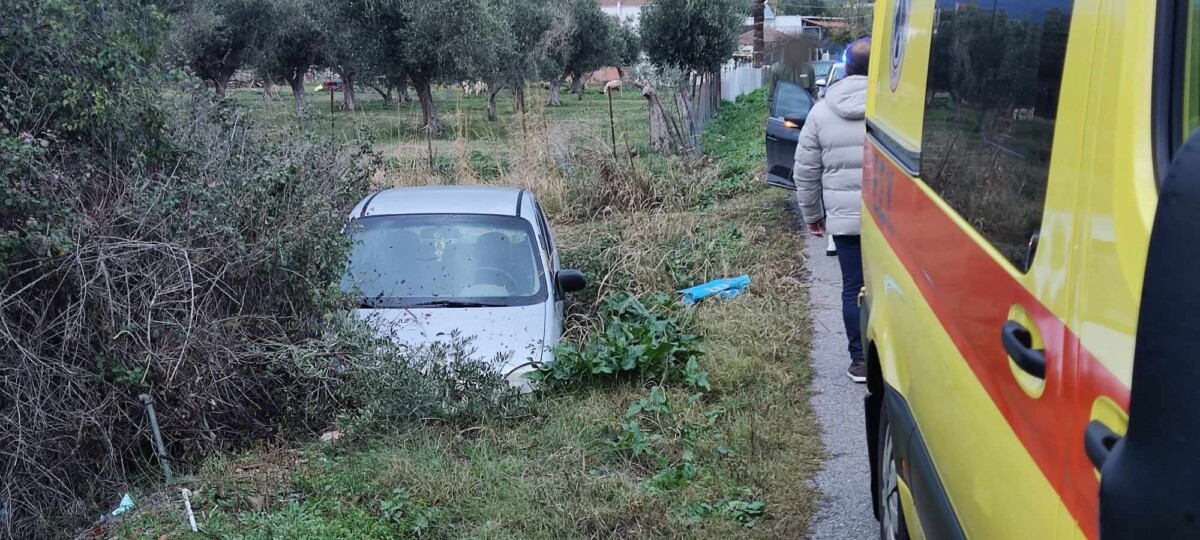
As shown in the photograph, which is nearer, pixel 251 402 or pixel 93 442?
pixel 93 442

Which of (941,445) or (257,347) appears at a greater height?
(941,445)

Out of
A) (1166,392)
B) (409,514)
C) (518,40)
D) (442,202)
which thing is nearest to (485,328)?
(442,202)

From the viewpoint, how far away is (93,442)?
4582mm

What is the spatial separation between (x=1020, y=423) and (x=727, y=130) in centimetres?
2166

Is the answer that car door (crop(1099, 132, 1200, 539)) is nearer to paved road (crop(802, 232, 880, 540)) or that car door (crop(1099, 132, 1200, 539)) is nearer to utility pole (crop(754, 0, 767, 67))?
paved road (crop(802, 232, 880, 540))

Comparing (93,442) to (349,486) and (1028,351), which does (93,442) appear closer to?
(349,486)

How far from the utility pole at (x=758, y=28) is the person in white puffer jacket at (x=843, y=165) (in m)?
25.7

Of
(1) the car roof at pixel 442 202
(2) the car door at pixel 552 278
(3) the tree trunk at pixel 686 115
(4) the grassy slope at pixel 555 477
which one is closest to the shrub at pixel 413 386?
(4) the grassy slope at pixel 555 477

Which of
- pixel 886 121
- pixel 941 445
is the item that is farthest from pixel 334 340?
pixel 941 445

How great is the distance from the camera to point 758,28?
3225cm

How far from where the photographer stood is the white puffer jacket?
18.6ft

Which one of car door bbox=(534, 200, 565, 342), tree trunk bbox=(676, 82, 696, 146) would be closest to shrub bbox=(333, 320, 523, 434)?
car door bbox=(534, 200, 565, 342)

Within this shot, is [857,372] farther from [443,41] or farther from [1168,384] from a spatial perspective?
[443,41]

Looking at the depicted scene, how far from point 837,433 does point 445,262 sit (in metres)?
2.67
